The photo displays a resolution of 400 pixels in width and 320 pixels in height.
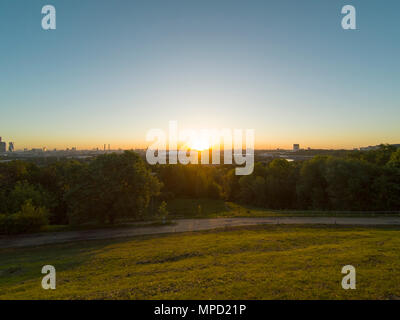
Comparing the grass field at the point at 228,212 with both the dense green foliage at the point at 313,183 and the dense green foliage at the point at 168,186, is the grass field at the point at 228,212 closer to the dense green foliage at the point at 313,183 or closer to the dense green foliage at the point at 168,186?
the dense green foliage at the point at 168,186

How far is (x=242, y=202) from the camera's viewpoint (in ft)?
230

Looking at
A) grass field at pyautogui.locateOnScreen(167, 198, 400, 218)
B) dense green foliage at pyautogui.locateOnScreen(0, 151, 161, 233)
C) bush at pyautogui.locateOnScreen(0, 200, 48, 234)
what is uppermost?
dense green foliage at pyautogui.locateOnScreen(0, 151, 161, 233)

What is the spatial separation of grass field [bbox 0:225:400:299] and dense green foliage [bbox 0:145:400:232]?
23.3 feet

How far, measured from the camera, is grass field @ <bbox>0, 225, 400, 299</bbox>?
9.26 meters

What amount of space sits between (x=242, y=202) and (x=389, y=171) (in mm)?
38595

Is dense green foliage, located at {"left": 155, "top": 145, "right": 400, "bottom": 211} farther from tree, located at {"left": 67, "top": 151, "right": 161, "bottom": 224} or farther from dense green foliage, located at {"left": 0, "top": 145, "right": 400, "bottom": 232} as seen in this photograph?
tree, located at {"left": 67, "top": 151, "right": 161, "bottom": 224}

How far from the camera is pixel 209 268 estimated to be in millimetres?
12930

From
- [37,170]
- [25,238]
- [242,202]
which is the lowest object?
[242,202]

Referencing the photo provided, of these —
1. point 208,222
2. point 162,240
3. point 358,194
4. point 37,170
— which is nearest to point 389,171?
point 358,194

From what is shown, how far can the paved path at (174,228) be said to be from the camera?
25078 millimetres

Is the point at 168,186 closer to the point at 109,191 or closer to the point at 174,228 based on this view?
the point at 109,191

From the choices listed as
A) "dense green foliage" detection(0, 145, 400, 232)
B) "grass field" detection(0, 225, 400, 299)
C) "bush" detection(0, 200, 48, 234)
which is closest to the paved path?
"bush" detection(0, 200, 48, 234)

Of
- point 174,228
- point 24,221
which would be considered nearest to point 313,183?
point 174,228

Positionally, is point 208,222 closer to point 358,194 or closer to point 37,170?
point 358,194
